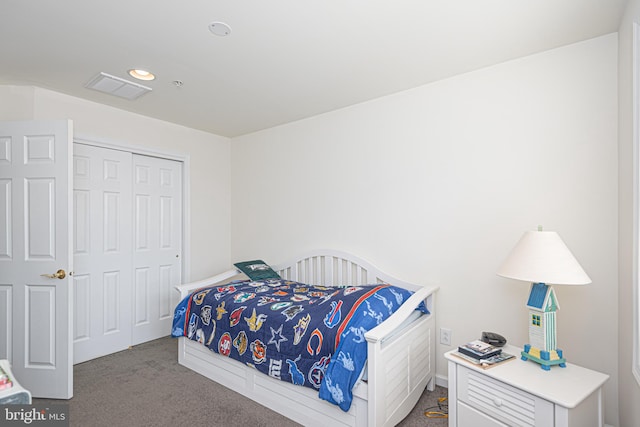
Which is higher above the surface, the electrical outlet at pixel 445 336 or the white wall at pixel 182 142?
the white wall at pixel 182 142

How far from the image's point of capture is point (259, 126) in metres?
3.78

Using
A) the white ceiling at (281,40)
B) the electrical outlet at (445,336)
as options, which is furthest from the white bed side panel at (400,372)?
the white ceiling at (281,40)

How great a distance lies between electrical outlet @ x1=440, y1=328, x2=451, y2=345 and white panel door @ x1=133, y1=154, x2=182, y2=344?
290cm

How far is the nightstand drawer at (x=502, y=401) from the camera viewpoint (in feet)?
4.69

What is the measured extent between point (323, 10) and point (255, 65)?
77 cm

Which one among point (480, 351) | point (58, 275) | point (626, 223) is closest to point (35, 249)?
point (58, 275)

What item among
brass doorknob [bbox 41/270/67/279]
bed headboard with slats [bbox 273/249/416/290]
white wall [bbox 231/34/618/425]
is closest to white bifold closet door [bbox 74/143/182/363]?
brass doorknob [bbox 41/270/67/279]

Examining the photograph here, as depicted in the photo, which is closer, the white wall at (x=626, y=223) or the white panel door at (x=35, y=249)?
the white wall at (x=626, y=223)

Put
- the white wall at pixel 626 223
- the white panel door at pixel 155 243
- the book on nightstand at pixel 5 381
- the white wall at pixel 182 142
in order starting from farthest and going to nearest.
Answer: the white panel door at pixel 155 243 < the white wall at pixel 182 142 < the white wall at pixel 626 223 < the book on nightstand at pixel 5 381

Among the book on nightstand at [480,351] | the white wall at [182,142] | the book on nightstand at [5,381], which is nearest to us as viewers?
the book on nightstand at [5,381]

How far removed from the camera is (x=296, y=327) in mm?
2143

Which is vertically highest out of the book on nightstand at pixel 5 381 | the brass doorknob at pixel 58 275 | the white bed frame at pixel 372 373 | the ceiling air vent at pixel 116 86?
the ceiling air vent at pixel 116 86

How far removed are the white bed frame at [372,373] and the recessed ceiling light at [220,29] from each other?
6.23 ft

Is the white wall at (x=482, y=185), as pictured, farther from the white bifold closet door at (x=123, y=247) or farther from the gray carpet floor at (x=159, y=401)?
the white bifold closet door at (x=123, y=247)
